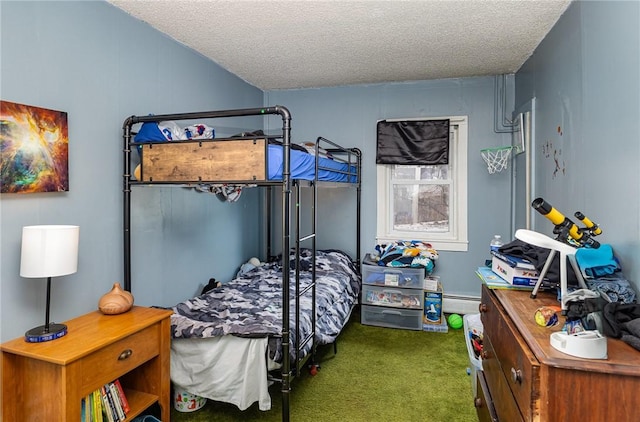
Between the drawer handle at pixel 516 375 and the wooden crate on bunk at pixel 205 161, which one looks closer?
the drawer handle at pixel 516 375

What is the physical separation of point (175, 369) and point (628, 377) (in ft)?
7.03

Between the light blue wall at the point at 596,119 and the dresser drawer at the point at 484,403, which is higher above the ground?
the light blue wall at the point at 596,119

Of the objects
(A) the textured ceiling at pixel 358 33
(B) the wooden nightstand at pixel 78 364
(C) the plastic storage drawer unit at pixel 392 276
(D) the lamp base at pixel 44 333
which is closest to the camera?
(B) the wooden nightstand at pixel 78 364

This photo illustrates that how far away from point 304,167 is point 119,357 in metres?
1.39

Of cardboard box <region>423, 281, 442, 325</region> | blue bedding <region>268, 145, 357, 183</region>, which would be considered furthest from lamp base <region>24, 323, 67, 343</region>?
cardboard box <region>423, 281, 442, 325</region>

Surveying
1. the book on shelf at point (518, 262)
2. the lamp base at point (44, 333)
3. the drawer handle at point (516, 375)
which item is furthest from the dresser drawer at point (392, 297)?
the lamp base at point (44, 333)

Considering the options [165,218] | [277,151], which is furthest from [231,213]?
[277,151]

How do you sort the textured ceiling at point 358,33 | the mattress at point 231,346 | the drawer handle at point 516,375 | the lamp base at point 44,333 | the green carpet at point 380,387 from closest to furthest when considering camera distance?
1. the drawer handle at point 516,375
2. the lamp base at point 44,333
3. the mattress at point 231,346
4. the green carpet at point 380,387
5. the textured ceiling at point 358,33

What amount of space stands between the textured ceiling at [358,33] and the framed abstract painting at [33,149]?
905mm

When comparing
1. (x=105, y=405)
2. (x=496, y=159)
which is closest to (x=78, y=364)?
(x=105, y=405)

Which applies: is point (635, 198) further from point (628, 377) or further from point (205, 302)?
point (205, 302)

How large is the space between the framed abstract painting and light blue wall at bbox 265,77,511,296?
265 centimetres

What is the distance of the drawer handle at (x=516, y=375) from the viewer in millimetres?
1137

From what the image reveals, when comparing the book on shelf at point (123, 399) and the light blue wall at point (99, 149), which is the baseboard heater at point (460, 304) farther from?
the book on shelf at point (123, 399)
